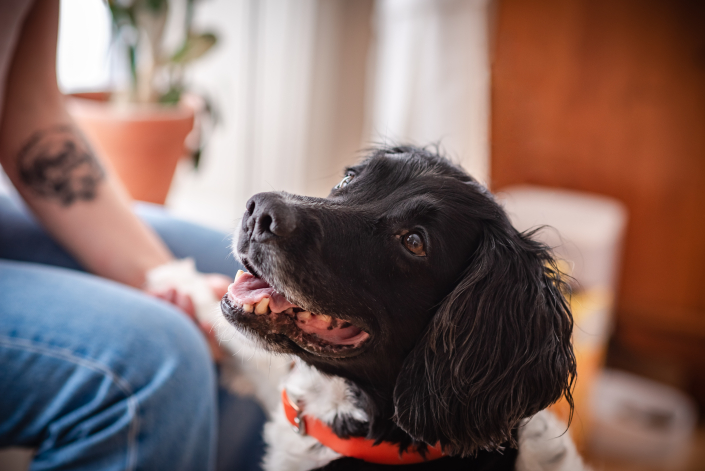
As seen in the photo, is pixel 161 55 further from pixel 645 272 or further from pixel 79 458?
pixel 645 272

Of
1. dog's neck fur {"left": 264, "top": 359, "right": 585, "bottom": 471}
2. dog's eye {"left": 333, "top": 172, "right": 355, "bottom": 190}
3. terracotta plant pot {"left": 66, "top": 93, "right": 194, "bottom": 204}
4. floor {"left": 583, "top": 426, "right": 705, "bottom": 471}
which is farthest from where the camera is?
floor {"left": 583, "top": 426, "right": 705, "bottom": 471}

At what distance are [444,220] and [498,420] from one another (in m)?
0.31

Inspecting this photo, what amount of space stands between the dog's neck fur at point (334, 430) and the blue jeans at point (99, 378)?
0.56ft

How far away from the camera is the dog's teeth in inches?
31.9

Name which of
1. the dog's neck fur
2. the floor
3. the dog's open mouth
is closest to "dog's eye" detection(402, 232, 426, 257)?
the dog's open mouth

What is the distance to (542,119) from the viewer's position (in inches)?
119

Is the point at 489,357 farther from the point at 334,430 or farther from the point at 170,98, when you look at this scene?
the point at 170,98

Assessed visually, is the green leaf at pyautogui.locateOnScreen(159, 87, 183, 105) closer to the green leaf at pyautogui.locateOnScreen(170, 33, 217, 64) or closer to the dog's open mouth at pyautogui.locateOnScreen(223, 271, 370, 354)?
the green leaf at pyautogui.locateOnScreen(170, 33, 217, 64)

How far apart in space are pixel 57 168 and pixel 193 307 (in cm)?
49

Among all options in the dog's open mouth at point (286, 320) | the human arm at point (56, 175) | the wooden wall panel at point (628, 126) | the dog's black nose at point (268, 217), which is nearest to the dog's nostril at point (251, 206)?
the dog's black nose at point (268, 217)

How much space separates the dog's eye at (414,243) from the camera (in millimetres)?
861

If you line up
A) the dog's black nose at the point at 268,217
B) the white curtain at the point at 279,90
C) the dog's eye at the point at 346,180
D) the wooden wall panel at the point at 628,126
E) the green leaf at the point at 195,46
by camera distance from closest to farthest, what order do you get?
the dog's black nose at the point at 268,217 < the dog's eye at the point at 346,180 < the green leaf at the point at 195,46 < the wooden wall panel at the point at 628,126 < the white curtain at the point at 279,90

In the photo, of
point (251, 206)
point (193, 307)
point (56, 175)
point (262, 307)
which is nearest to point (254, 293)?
point (262, 307)

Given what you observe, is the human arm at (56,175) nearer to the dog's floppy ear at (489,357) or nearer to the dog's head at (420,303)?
the dog's head at (420,303)
